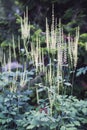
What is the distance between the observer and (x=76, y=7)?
5.92 metres

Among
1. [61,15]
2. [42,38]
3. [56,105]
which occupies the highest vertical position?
[61,15]

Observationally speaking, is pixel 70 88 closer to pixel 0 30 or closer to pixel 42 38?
pixel 42 38

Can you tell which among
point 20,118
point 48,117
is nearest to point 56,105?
point 48,117

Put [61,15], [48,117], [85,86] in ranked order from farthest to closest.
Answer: [61,15], [85,86], [48,117]

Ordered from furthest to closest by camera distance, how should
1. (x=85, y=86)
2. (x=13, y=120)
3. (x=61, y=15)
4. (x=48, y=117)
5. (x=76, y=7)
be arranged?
(x=61, y=15) → (x=76, y=7) → (x=85, y=86) → (x=13, y=120) → (x=48, y=117)

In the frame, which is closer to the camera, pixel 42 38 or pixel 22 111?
pixel 22 111

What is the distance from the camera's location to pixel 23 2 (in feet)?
21.6

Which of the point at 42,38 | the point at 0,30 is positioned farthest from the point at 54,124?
the point at 0,30

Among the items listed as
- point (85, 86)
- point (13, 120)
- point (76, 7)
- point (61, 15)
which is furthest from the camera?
point (61, 15)

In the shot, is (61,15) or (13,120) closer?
(13,120)

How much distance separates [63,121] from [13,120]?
884 mm

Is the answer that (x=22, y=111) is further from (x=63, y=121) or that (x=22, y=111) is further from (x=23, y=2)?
(x=23, y=2)

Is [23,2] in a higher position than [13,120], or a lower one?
higher

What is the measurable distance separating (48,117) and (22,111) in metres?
0.95
